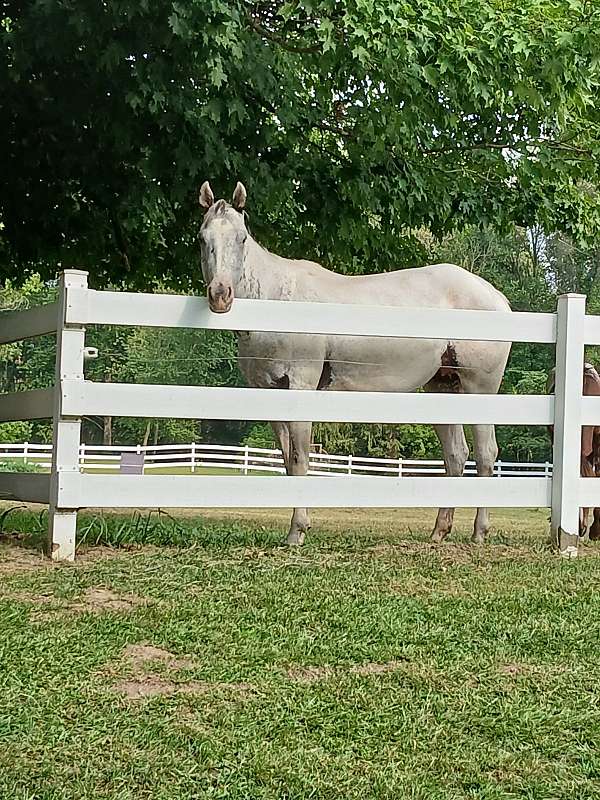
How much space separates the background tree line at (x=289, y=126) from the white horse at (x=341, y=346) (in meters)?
0.73

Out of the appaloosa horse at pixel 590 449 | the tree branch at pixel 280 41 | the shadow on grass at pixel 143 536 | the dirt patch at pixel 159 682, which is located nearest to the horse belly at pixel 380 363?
the shadow on grass at pixel 143 536

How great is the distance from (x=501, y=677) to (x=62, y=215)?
738 centimetres

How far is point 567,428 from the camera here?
604 centimetres

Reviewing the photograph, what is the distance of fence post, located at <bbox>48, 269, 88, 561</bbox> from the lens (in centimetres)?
530

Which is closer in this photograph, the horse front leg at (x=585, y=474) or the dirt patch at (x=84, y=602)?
the dirt patch at (x=84, y=602)

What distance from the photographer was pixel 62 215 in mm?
9547

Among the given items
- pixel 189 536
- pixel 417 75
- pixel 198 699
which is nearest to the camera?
pixel 198 699

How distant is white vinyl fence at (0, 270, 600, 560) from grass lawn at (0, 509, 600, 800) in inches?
15.8

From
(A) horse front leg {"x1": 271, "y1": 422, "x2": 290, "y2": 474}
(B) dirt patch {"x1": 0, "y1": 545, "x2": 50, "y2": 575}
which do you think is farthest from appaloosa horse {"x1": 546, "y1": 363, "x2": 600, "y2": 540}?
(B) dirt patch {"x1": 0, "y1": 545, "x2": 50, "y2": 575}

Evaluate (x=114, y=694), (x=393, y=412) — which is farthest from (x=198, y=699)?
(x=393, y=412)

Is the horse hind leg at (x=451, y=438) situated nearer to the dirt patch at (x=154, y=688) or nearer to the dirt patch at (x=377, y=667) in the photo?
the dirt patch at (x=377, y=667)

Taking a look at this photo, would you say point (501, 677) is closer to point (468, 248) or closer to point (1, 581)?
point (1, 581)

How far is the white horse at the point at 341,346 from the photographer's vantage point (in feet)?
20.1

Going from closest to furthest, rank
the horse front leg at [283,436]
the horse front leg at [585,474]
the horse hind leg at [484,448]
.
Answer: the horse front leg at [283,436] < the horse hind leg at [484,448] < the horse front leg at [585,474]
